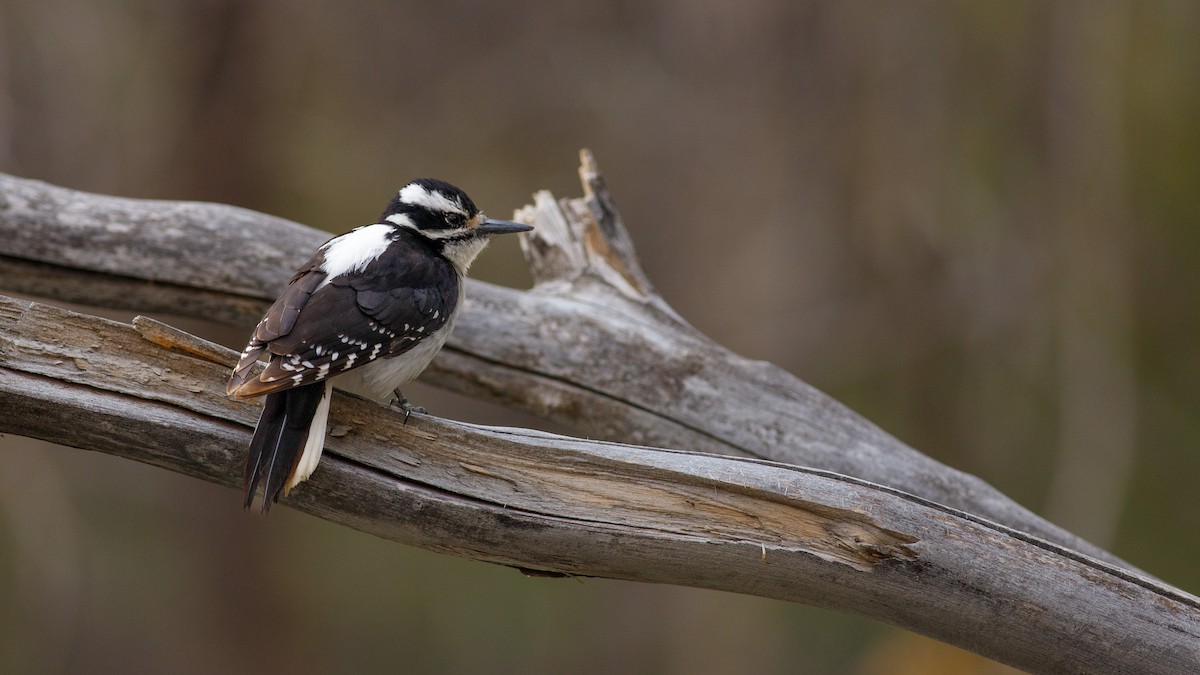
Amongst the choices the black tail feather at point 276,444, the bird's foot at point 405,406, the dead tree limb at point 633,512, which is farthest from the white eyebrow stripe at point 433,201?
the black tail feather at point 276,444

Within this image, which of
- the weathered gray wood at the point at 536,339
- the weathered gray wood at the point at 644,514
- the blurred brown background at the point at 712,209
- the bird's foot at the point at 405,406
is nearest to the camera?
the weathered gray wood at the point at 644,514

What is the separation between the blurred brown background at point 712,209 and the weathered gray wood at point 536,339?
1374 millimetres

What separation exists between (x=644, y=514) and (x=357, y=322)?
2.99 feet

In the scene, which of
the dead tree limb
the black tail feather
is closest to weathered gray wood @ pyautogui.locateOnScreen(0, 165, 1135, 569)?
the dead tree limb

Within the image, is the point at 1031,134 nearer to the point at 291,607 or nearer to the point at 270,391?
the point at 270,391

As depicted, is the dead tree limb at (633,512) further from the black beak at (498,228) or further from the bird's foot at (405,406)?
the black beak at (498,228)

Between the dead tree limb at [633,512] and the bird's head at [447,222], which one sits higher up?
the bird's head at [447,222]

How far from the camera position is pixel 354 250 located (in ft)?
9.89

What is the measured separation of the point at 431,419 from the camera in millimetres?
2539

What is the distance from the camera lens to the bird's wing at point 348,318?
2.40 metres

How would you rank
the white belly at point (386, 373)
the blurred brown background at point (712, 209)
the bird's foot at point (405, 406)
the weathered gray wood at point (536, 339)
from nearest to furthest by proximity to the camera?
the bird's foot at point (405, 406) → the white belly at point (386, 373) → the weathered gray wood at point (536, 339) → the blurred brown background at point (712, 209)

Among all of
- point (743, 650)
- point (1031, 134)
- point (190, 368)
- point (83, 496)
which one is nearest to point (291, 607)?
point (83, 496)

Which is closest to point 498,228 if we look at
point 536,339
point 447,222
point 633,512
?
point 447,222

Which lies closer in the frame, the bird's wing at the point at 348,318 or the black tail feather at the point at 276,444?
the black tail feather at the point at 276,444
